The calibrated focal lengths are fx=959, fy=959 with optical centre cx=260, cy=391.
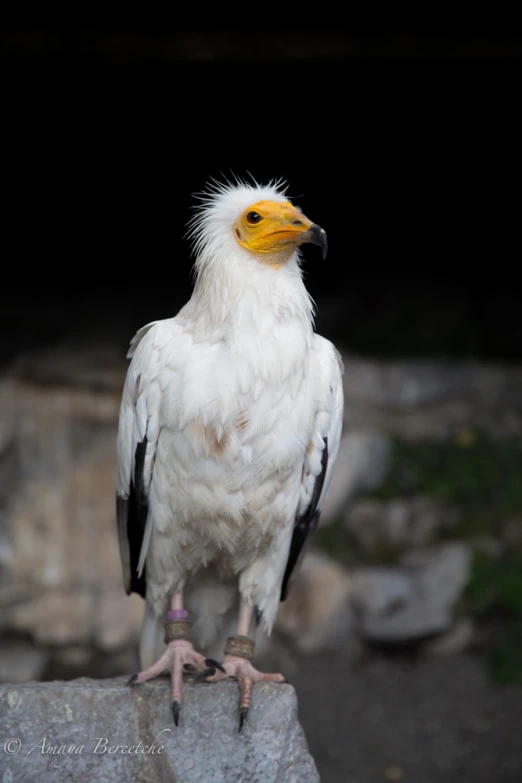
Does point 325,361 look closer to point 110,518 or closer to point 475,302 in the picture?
point 110,518

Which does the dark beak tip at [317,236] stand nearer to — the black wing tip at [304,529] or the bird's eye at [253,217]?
the bird's eye at [253,217]

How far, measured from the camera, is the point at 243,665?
10.0ft

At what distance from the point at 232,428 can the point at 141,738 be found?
0.97 meters

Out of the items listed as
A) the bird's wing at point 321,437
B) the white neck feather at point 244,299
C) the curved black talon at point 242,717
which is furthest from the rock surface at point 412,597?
the white neck feather at point 244,299

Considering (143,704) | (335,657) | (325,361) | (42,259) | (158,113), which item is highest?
(158,113)

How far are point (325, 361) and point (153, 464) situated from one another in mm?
645

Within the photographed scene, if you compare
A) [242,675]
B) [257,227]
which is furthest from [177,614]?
[257,227]

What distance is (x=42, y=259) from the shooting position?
679 cm

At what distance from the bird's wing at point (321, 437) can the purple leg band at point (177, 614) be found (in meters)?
0.46

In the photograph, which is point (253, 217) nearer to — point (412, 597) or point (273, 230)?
point (273, 230)

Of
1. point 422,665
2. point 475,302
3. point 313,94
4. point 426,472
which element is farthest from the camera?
point 475,302

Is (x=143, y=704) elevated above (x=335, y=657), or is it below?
above

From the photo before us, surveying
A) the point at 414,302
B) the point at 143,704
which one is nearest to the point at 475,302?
the point at 414,302

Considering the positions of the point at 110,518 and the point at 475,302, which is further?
the point at 475,302
